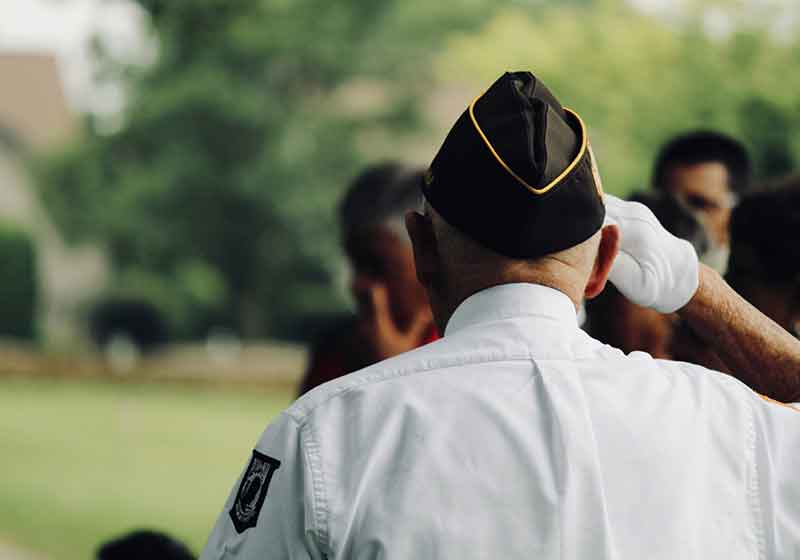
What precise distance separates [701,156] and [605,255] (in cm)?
339

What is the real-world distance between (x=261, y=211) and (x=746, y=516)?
3709 cm

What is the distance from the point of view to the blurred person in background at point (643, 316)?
12.0 feet

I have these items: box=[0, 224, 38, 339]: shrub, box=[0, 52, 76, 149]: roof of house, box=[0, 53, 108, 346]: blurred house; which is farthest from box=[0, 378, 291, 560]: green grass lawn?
box=[0, 52, 76, 149]: roof of house

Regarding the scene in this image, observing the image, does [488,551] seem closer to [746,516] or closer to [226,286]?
[746,516]

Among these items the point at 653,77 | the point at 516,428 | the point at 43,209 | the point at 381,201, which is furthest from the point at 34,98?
the point at 516,428

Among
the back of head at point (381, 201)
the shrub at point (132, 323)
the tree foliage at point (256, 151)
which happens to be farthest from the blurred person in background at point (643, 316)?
the shrub at point (132, 323)

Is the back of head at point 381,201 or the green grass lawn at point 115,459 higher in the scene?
the back of head at point 381,201

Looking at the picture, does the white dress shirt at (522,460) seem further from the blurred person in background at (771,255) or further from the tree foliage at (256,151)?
the tree foliage at (256,151)

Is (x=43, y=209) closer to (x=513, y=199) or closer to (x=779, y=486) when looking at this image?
(x=513, y=199)

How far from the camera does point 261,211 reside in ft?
127

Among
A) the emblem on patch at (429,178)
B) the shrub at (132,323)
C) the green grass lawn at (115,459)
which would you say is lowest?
the shrub at (132,323)

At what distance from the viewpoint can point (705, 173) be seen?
5172 mm

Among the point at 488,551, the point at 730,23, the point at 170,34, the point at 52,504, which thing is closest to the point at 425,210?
the point at 488,551

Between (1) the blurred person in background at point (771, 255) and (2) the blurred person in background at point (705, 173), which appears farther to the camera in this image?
(2) the blurred person in background at point (705, 173)
